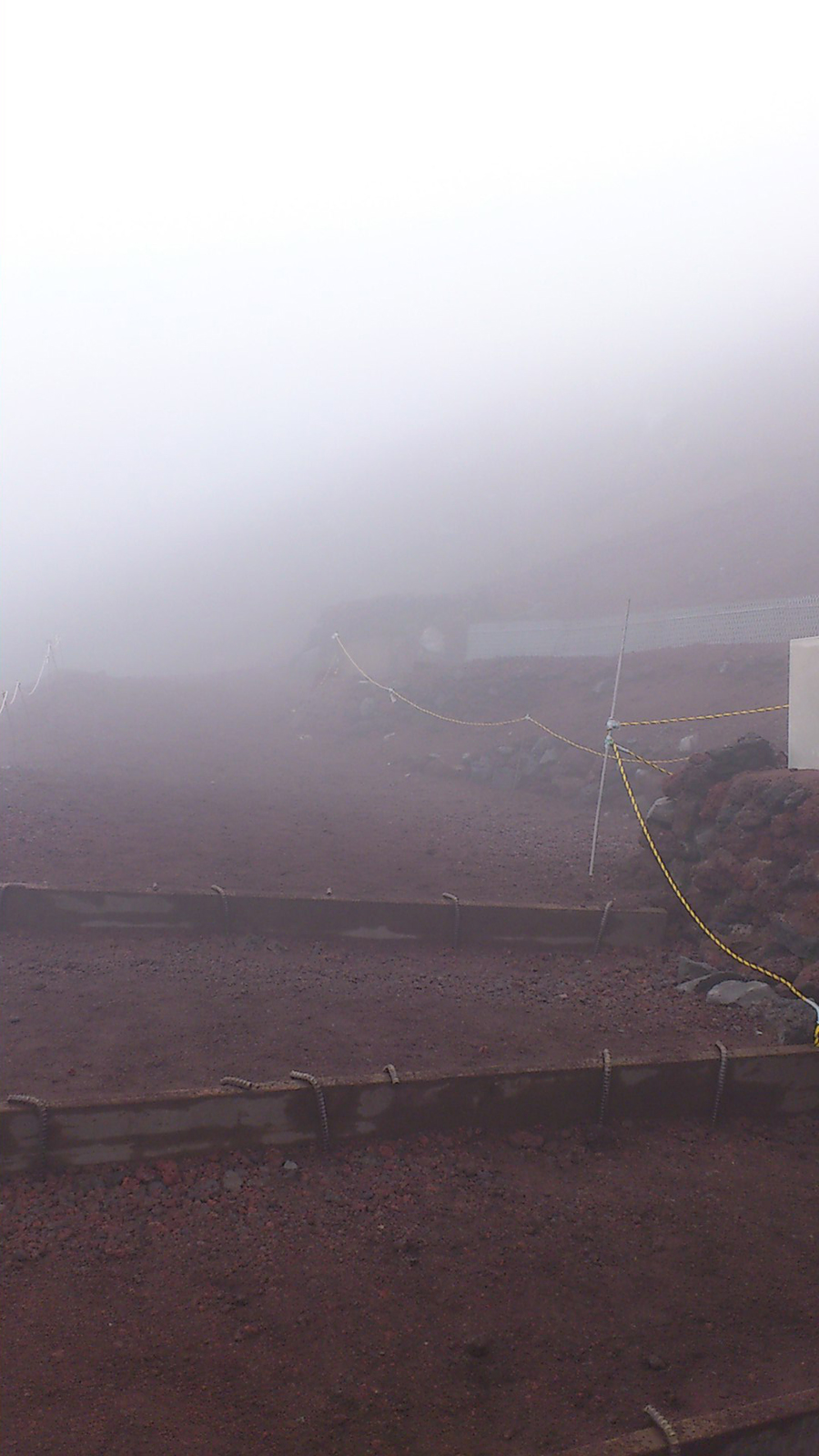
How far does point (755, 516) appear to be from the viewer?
31.1 m

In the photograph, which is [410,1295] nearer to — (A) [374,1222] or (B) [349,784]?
(A) [374,1222]

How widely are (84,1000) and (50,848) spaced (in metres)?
3.63

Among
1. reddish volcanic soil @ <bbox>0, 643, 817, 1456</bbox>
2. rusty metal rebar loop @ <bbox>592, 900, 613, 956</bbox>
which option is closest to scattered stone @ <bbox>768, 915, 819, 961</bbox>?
reddish volcanic soil @ <bbox>0, 643, 817, 1456</bbox>

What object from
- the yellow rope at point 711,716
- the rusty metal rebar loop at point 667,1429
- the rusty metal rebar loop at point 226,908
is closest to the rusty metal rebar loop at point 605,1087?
the rusty metal rebar loop at point 667,1429

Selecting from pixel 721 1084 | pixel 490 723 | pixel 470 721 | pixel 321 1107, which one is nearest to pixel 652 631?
pixel 490 723

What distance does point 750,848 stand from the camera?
9516 mm

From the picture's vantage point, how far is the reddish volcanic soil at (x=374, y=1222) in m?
3.99

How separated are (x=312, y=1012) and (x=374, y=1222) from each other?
2533 millimetres

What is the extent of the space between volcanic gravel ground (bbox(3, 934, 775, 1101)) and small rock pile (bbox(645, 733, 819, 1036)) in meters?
0.83

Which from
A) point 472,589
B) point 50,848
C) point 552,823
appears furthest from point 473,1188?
point 472,589

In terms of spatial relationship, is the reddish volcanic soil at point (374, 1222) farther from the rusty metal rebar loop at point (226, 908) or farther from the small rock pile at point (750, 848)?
the small rock pile at point (750, 848)

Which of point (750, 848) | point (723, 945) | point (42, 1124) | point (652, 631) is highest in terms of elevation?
point (652, 631)

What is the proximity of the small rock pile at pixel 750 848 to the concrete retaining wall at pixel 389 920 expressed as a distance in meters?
0.75

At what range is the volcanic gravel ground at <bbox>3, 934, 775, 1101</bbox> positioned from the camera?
677 centimetres
